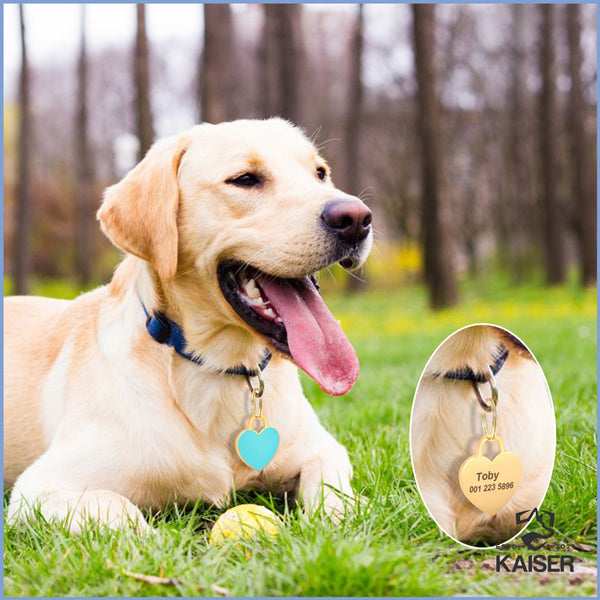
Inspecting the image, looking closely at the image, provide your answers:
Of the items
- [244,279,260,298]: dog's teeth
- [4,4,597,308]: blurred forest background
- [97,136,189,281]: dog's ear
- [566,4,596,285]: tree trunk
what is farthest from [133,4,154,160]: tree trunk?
[244,279,260,298]: dog's teeth

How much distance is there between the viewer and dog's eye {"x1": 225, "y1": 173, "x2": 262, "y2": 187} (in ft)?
9.26

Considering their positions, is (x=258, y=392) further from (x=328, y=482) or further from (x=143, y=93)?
(x=143, y=93)

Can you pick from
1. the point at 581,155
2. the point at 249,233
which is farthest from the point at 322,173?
the point at 581,155

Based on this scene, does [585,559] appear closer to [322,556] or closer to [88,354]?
[322,556]

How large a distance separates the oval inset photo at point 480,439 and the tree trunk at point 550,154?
15.4 m

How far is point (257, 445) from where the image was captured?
287cm

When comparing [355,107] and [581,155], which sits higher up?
[355,107]

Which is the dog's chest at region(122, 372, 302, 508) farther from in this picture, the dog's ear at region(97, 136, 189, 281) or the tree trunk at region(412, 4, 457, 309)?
the tree trunk at region(412, 4, 457, 309)

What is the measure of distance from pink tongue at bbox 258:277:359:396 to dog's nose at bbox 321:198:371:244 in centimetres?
32

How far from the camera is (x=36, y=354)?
3.60 meters

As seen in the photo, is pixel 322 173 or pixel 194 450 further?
pixel 322 173

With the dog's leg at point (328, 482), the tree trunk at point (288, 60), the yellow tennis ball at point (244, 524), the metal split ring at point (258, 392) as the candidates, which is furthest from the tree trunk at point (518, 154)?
the yellow tennis ball at point (244, 524)

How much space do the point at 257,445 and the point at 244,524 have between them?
530 millimetres

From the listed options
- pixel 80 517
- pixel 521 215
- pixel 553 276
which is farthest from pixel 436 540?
pixel 521 215
